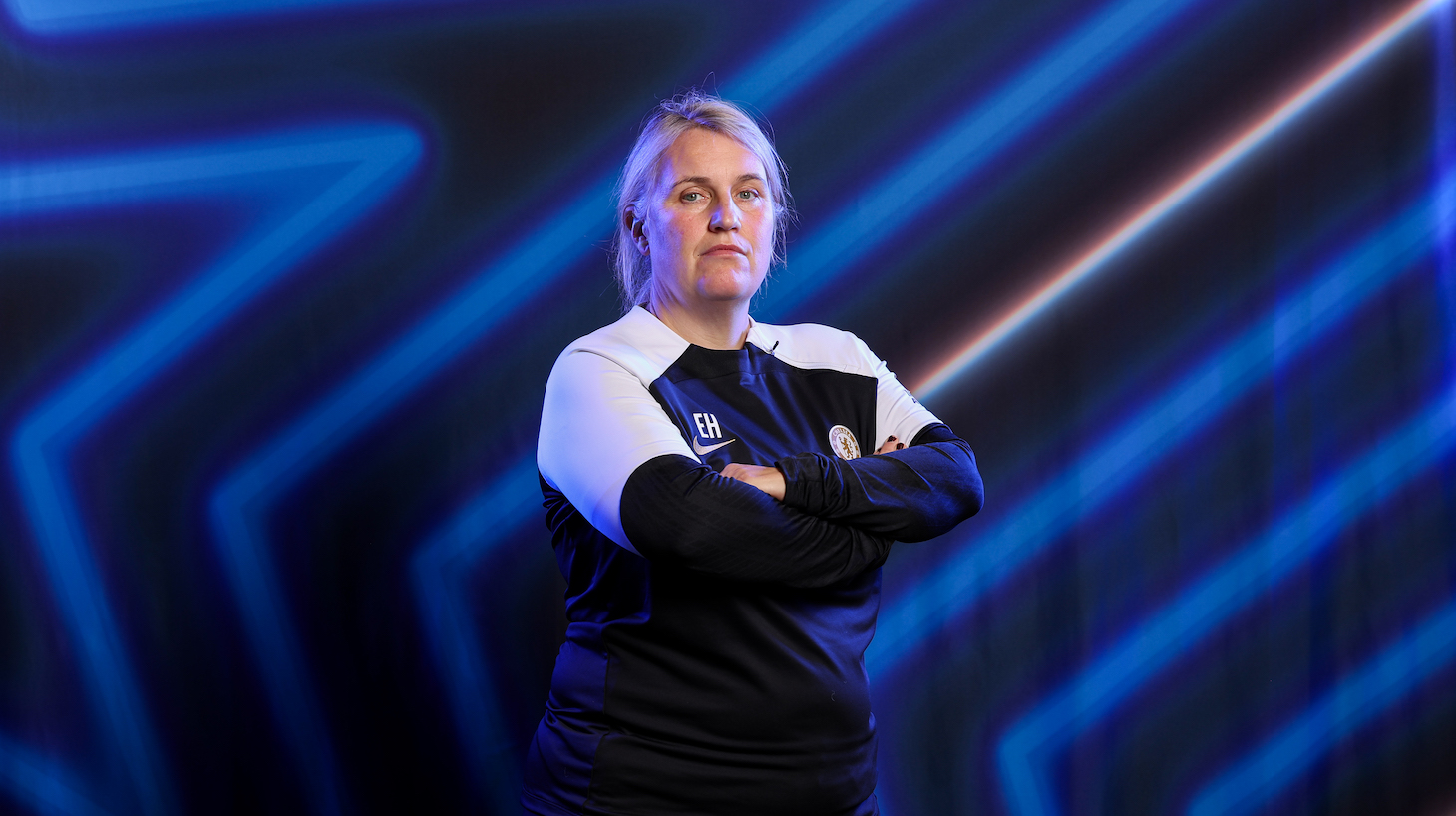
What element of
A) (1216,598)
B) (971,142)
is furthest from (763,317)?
(1216,598)

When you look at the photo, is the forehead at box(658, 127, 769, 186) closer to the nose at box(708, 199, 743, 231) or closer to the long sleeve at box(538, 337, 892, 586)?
the nose at box(708, 199, 743, 231)

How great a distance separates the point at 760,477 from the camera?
122 centimetres

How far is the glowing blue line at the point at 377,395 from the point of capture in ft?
6.47

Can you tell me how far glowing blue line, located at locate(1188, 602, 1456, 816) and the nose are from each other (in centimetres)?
163

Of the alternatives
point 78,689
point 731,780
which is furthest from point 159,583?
point 731,780

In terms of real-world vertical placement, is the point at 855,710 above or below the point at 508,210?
below

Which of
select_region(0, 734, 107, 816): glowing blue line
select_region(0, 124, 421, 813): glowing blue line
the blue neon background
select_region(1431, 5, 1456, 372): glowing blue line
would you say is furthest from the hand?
select_region(1431, 5, 1456, 372): glowing blue line

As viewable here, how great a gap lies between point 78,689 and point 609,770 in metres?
1.35

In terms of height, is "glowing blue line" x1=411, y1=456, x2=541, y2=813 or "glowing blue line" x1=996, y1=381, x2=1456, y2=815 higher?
"glowing blue line" x1=411, y1=456, x2=541, y2=813

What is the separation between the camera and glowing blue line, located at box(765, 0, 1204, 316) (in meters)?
2.11

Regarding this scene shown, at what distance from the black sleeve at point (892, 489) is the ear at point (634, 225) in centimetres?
45

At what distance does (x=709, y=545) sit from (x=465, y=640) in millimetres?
1045

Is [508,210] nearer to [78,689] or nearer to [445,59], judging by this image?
[445,59]

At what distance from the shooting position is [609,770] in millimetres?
1216
